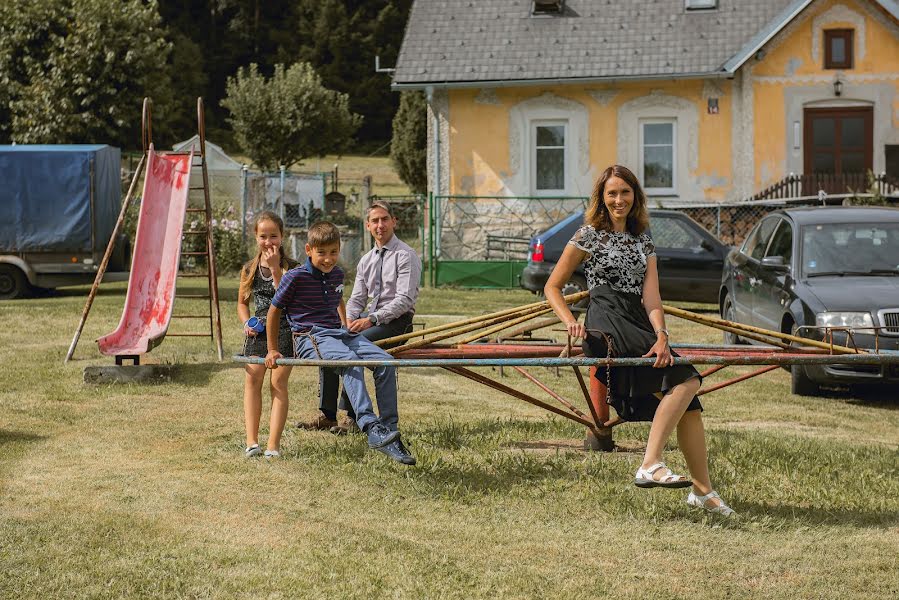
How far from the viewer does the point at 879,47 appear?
89.8 ft

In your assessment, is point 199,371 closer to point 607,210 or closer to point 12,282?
point 607,210

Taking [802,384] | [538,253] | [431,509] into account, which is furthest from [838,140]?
[431,509]

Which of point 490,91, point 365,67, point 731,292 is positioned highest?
point 365,67

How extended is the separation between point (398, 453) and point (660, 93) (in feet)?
72.3

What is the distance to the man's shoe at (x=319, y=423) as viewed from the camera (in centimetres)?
908

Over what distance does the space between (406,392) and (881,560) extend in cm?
581

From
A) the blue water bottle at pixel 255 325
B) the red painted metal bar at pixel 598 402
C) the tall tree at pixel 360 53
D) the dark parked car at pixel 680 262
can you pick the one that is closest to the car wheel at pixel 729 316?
the dark parked car at pixel 680 262

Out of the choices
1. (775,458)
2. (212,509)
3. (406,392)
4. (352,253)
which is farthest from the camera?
(352,253)

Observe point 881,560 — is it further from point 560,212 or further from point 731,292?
point 560,212

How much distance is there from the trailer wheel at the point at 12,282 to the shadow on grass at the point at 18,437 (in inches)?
519

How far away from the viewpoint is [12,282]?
21750 mm

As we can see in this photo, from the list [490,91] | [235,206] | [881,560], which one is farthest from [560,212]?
[881,560]

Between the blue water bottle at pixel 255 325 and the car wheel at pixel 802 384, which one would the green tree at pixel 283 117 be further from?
the blue water bottle at pixel 255 325

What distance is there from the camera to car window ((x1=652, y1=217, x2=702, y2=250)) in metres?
19.8
